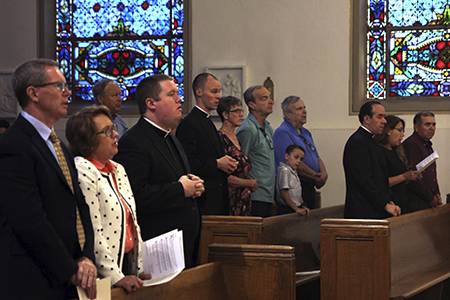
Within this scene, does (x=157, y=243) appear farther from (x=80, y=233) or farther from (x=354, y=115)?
(x=354, y=115)

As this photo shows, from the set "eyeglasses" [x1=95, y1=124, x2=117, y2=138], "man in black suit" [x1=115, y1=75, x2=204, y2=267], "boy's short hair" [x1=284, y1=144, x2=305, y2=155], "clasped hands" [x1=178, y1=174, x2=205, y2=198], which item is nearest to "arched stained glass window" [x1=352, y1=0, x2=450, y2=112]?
"boy's short hair" [x1=284, y1=144, x2=305, y2=155]

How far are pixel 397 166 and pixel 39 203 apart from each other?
5.34m

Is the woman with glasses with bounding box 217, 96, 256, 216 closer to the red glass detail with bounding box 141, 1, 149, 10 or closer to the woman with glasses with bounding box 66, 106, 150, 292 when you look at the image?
the woman with glasses with bounding box 66, 106, 150, 292

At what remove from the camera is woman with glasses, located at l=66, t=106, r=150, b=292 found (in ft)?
13.2

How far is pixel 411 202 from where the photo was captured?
A: 901 cm

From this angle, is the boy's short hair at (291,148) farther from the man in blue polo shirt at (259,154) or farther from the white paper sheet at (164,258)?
the white paper sheet at (164,258)

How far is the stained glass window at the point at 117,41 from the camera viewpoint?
11.6 meters

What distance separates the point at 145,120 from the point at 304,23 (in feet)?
19.6

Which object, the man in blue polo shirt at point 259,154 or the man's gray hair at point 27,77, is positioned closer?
the man's gray hair at point 27,77

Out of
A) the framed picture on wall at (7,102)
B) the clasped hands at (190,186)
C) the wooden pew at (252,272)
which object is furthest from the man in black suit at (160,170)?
the framed picture on wall at (7,102)

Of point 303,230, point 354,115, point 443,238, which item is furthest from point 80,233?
point 354,115

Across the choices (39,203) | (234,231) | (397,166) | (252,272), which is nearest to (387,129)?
(397,166)

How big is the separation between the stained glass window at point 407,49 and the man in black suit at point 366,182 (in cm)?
311

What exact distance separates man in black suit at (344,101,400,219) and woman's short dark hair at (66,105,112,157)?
3.89 m
